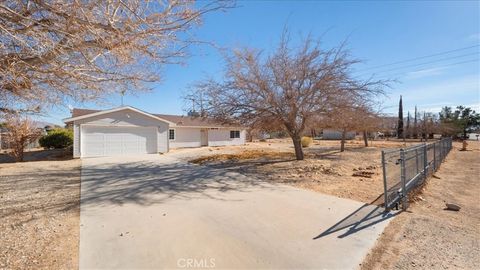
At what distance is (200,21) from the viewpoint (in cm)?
367

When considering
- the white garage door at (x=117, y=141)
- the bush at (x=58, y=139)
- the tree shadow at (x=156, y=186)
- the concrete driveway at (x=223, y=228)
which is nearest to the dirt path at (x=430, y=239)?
the concrete driveway at (x=223, y=228)

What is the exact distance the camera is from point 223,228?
425 centimetres

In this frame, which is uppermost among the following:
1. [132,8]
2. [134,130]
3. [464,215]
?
[132,8]

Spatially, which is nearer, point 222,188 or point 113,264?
point 113,264

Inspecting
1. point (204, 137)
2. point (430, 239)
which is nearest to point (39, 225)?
point (430, 239)

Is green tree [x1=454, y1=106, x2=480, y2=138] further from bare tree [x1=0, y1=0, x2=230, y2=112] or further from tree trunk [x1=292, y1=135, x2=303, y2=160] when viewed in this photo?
bare tree [x1=0, y1=0, x2=230, y2=112]

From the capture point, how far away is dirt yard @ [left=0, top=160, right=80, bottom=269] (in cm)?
324

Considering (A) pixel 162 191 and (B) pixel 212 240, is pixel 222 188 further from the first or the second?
(B) pixel 212 240

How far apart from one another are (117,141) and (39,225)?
48.2ft

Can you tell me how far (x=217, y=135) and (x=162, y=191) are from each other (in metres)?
21.4

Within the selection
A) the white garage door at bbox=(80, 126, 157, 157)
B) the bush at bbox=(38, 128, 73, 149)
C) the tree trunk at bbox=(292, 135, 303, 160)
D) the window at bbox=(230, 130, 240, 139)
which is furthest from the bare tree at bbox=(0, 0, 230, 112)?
the window at bbox=(230, 130, 240, 139)

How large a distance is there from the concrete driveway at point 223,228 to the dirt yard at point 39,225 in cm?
21

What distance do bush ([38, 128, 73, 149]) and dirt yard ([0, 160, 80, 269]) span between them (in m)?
16.0

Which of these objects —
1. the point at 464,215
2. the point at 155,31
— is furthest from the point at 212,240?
the point at 464,215
